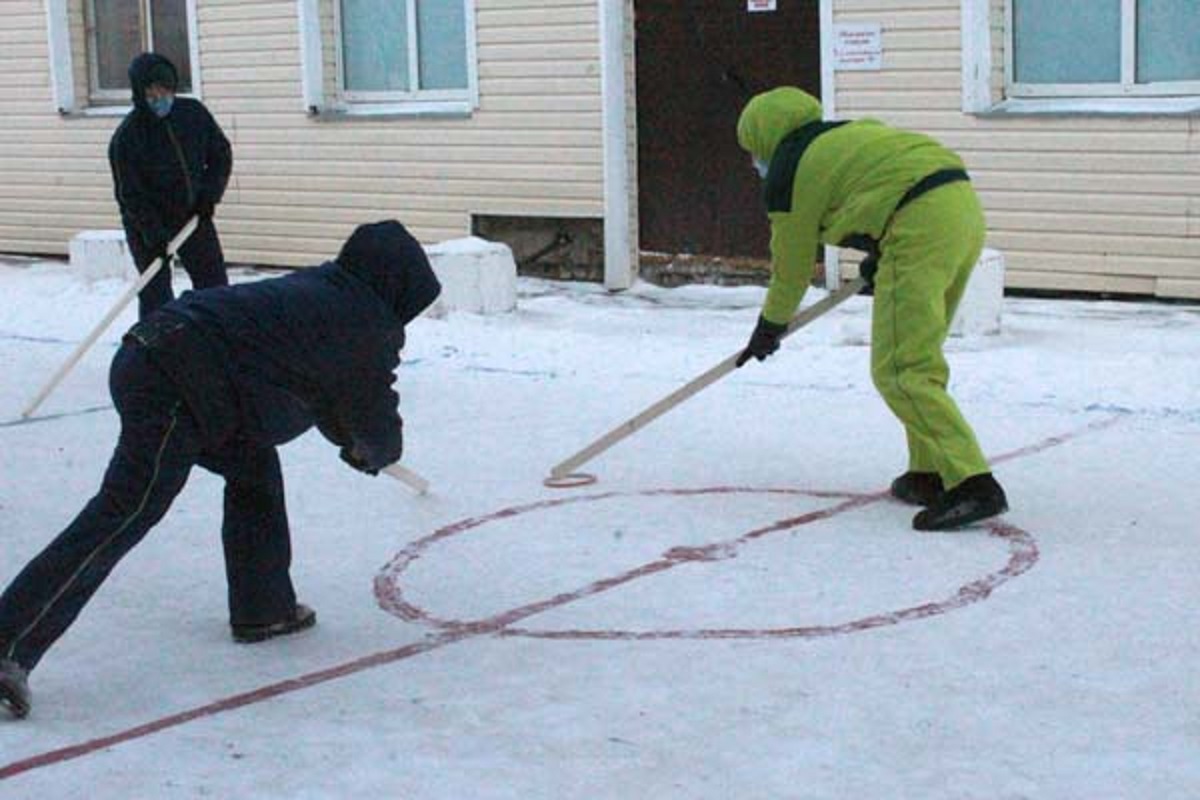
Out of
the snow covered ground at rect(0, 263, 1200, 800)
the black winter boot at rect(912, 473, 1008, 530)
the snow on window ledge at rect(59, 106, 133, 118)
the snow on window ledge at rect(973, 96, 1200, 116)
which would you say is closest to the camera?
the snow covered ground at rect(0, 263, 1200, 800)

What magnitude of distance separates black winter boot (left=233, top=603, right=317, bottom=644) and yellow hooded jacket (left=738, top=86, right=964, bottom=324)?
Result: 2.03m

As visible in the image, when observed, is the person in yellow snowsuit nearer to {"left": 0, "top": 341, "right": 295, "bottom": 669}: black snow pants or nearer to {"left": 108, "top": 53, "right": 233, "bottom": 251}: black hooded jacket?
{"left": 0, "top": 341, "right": 295, "bottom": 669}: black snow pants

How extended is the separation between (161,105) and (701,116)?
5.39 metres

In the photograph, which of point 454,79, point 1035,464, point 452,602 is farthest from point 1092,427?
point 454,79

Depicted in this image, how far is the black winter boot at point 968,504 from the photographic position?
21.9 ft

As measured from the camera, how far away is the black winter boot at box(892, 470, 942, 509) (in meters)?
7.10

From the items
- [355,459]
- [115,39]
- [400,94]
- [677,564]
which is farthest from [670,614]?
[115,39]

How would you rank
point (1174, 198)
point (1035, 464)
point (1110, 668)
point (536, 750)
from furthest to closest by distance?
point (1174, 198), point (1035, 464), point (1110, 668), point (536, 750)

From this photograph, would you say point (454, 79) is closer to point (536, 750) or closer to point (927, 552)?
point (927, 552)

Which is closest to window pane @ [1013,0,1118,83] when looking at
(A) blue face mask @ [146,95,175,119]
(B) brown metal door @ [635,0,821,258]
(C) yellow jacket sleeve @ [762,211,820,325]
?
(B) brown metal door @ [635,0,821,258]

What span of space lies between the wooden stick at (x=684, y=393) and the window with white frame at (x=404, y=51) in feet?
23.7

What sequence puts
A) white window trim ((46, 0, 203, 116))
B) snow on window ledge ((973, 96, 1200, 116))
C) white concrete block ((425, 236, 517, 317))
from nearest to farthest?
1. snow on window ledge ((973, 96, 1200, 116))
2. white concrete block ((425, 236, 517, 317))
3. white window trim ((46, 0, 203, 116))

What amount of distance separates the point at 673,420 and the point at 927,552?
8.96ft

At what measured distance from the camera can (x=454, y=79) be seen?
15.0 metres
